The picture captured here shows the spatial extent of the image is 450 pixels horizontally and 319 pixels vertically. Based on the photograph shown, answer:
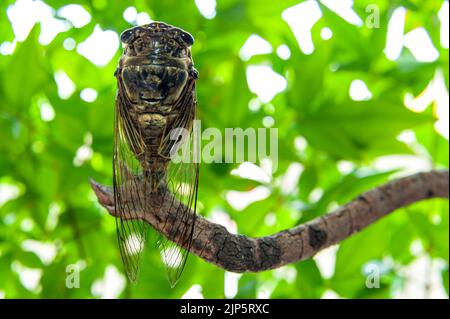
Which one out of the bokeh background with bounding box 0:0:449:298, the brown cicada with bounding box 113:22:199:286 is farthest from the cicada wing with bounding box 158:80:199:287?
the bokeh background with bounding box 0:0:449:298

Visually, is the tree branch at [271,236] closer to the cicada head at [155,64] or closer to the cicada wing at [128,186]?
the cicada wing at [128,186]

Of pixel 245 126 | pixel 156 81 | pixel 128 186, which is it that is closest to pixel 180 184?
pixel 128 186

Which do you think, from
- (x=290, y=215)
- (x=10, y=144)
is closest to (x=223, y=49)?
(x=290, y=215)

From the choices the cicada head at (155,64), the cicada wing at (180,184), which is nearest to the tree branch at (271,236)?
the cicada wing at (180,184)

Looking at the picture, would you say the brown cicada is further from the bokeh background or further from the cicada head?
the bokeh background

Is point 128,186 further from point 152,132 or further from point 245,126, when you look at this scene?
point 245,126

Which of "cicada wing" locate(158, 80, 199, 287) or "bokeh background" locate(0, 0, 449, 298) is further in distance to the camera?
"bokeh background" locate(0, 0, 449, 298)
